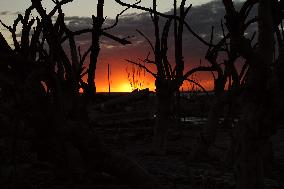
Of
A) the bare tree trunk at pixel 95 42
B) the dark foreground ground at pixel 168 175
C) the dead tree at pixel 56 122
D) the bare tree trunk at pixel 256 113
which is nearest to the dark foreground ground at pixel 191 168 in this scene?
the dark foreground ground at pixel 168 175

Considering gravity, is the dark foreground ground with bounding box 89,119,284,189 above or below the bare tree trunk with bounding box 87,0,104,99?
below

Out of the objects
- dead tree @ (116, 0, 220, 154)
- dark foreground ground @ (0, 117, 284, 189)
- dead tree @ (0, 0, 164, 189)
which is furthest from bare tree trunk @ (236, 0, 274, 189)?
dead tree @ (116, 0, 220, 154)

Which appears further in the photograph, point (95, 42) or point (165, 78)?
point (165, 78)

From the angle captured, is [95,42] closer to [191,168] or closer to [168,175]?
[168,175]

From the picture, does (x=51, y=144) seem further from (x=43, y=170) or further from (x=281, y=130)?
(x=281, y=130)

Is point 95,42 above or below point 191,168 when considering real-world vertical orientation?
above

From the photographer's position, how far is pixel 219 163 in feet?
31.7

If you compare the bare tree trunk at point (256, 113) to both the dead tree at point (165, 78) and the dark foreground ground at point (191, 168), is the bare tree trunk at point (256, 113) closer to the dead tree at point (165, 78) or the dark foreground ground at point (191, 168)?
the dark foreground ground at point (191, 168)

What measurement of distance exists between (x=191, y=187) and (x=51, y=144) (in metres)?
2.96

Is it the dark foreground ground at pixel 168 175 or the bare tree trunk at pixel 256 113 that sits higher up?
the bare tree trunk at pixel 256 113

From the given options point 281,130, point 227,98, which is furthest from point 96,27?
point 281,130

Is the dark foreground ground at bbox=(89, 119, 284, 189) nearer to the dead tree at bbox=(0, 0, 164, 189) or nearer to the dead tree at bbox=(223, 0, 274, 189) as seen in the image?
the dead tree at bbox=(0, 0, 164, 189)

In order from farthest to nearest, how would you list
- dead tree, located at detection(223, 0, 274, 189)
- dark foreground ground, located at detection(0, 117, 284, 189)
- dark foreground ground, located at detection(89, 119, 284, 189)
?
dark foreground ground, located at detection(89, 119, 284, 189) < dark foreground ground, located at detection(0, 117, 284, 189) < dead tree, located at detection(223, 0, 274, 189)

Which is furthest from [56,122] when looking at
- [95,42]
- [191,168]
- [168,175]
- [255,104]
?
[191,168]
